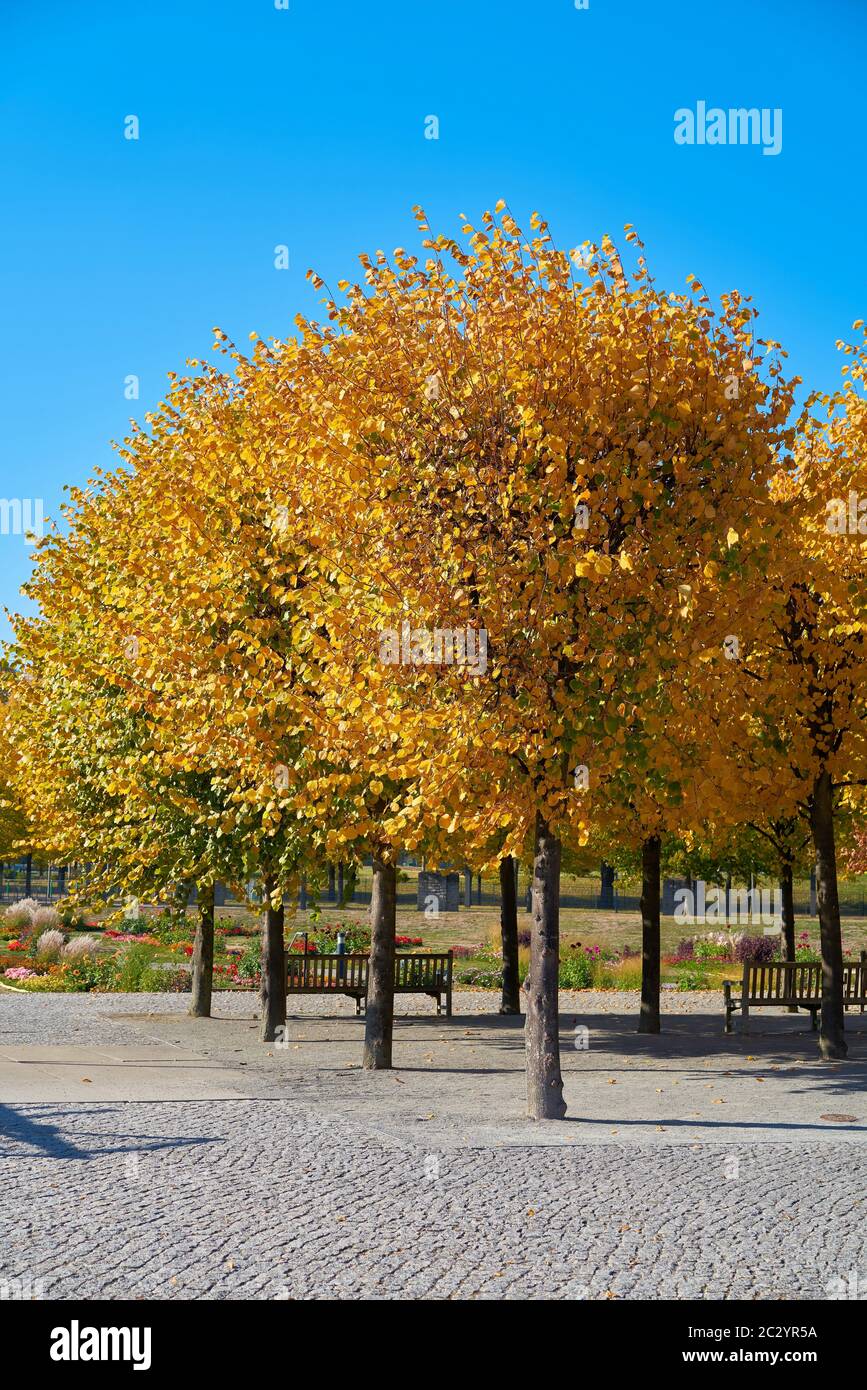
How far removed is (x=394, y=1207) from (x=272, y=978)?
880 centimetres

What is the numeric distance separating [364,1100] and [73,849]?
815 cm

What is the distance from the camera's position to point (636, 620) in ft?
32.8

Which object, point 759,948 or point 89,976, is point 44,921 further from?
point 759,948

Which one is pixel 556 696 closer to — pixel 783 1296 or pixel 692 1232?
pixel 692 1232

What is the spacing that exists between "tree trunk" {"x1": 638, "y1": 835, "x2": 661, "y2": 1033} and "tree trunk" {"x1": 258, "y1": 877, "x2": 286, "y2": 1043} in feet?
15.8

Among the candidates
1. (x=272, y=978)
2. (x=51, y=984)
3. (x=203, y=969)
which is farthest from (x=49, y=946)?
(x=272, y=978)

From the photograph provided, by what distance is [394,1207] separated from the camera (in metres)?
7.15

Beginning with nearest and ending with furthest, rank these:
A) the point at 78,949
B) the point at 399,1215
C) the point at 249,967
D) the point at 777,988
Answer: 1. the point at 399,1215
2. the point at 777,988
3. the point at 249,967
4. the point at 78,949

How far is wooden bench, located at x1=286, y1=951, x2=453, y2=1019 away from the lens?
57.9ft

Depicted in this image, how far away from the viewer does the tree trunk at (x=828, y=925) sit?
14898mm

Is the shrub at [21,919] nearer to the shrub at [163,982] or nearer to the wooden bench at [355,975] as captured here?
the shrub at [163,982]

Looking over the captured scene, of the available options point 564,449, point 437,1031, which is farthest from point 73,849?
point 564,449

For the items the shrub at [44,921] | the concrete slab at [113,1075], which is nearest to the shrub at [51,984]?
the shrub at [44,921]

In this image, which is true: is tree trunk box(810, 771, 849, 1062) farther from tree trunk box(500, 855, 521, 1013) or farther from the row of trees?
tree trunk box(500, 855, 521, 1013)
